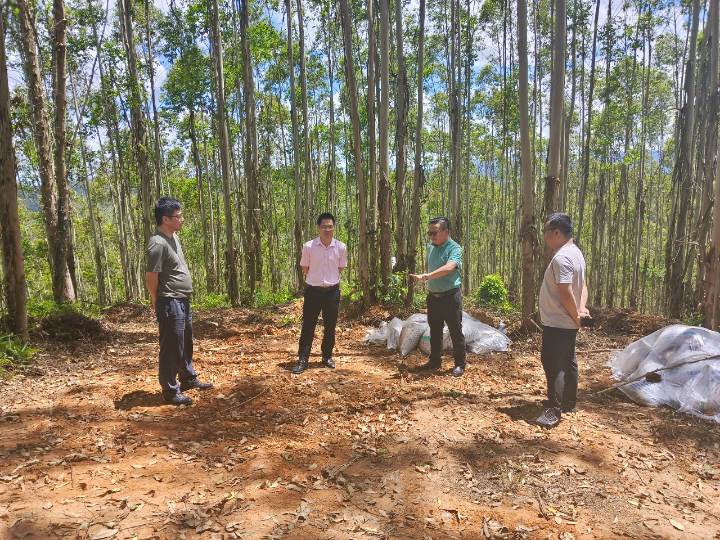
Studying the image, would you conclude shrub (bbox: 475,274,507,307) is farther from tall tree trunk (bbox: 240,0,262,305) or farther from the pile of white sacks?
the pile of white sacks

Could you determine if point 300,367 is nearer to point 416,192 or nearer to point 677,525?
point 677,525

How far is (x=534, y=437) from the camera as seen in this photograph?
3146 mm

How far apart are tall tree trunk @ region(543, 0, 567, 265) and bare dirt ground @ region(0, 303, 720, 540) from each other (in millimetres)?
2566

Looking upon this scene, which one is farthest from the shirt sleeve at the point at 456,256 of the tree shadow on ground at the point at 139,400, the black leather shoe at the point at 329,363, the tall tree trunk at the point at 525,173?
the tree shadow on ground at the point at 139,400

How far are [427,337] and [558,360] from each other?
7.28 ft

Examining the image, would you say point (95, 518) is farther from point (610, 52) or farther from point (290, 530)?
point (610, 52)

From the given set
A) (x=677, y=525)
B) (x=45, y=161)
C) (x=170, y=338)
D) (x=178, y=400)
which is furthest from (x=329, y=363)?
(x=45, y=161)

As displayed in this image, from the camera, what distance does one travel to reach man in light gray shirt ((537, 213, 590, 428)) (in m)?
3.22

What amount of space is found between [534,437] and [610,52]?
49.1 ft

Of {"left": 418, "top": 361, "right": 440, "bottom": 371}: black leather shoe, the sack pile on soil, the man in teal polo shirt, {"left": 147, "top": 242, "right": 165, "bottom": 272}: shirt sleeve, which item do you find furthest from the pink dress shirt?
the sack pile on soil

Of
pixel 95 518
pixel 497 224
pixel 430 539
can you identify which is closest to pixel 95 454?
pixel 95 518

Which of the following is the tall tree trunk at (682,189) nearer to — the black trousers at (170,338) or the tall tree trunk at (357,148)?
the tall tree trunk at (357,148)

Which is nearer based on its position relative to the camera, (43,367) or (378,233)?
(43,367)

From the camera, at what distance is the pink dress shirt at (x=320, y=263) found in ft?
15.2
